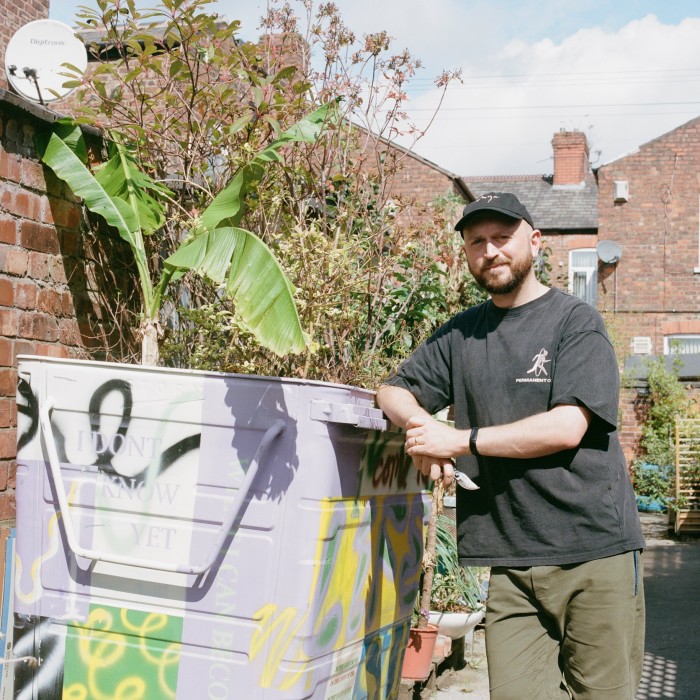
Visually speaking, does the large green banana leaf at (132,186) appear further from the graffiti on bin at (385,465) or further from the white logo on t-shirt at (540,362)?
the white logo on t-shirt at (540,362)

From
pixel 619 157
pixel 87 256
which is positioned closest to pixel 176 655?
pixel 87 256

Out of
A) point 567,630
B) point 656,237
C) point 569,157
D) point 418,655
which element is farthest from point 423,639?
point 569,157

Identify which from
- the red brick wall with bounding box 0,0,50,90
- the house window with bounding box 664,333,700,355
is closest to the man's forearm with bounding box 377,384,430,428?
the red brick wall with bounding box 0,0,50,90

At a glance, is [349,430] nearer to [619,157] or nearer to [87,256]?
[87,256]

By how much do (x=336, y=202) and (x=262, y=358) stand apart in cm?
124

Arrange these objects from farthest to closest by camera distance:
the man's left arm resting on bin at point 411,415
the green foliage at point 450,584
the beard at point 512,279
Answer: the green foliage at point 450,584 → the beard at point 512,279 → the man's left arm resting on bin at point 411,415

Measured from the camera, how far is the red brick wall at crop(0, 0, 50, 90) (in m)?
11.7

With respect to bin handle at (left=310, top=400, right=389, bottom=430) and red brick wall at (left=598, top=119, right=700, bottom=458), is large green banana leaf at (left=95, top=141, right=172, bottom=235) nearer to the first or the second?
bin handle at (left=310, top=400, right=389, bottom=430)

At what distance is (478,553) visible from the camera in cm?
320

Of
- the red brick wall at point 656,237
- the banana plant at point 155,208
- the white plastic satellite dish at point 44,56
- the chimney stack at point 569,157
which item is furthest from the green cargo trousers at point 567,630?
the chimney stack at point 569,157

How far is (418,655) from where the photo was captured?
510 centimetres

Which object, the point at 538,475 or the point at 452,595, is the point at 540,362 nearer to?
the point at 538,475

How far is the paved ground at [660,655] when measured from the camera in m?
5.72

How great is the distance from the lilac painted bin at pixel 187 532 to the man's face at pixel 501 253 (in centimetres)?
62
